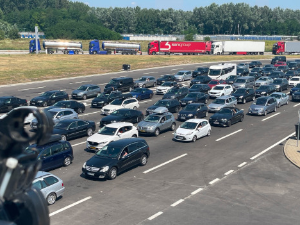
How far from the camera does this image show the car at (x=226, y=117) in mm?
34406

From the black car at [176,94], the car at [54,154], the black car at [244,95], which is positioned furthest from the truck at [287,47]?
Answer: the car at [54,154]

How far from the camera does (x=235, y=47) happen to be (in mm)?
110750

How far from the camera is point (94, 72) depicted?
236 ft

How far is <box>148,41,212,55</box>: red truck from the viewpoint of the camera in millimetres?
104000

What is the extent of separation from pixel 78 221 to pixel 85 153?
33.7 feet

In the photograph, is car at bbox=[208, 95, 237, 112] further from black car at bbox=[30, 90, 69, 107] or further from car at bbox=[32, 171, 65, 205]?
car at bbox=[32, 171, 65, 205]

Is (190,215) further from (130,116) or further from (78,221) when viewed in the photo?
(130,116)

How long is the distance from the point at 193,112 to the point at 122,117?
6.62 m

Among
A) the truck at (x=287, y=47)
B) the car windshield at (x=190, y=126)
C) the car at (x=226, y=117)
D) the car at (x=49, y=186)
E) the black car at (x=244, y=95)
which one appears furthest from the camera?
the truck at (x=287, y=47)

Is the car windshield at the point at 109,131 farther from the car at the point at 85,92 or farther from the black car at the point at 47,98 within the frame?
the car at the point at 85,92

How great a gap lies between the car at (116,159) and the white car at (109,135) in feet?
9.83

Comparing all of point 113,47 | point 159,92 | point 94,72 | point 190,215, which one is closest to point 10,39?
point 113,47

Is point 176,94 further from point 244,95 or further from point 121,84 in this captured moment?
point 121,84

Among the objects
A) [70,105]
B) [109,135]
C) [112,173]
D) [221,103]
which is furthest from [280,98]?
[112,173]
